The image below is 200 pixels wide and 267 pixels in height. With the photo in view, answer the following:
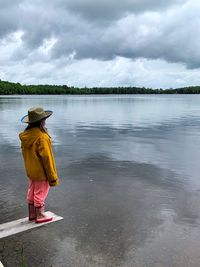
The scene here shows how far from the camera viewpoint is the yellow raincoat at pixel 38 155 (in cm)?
541

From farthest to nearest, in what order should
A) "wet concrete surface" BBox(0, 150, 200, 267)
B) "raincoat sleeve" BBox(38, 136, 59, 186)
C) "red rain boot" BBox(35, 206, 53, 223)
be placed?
"red rain boot" BBox(35, 206, 53, 223) → "raincoat sleeve" BBox(38, 136, 59, 186) → "wet concrete surface" BBox(0, 150, 200, 267)

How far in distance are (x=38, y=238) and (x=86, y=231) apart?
2.51 feet

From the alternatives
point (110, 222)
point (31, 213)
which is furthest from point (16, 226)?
point (110, 222)

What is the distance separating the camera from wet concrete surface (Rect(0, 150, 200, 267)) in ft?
15.6

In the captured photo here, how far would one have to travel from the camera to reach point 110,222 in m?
5.92

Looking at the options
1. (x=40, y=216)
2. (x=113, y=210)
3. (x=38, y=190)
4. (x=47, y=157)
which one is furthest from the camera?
(x=113, y=210)

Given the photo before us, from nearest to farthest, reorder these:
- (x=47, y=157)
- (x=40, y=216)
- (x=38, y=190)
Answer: (x=47, y=157) < (x=38, y=190) < (x=40, y=216)

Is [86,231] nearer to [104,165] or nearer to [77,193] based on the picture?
[77,193]

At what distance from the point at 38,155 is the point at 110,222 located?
1669mm

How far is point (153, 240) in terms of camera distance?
5.28 m

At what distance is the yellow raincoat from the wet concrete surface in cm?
86

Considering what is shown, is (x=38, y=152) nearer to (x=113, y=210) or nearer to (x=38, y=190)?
(x=38, y=190)

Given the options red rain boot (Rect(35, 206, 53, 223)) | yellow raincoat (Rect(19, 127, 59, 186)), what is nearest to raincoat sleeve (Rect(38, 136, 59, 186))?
yellow raincoat (Rect(19, 127, 59, 186))

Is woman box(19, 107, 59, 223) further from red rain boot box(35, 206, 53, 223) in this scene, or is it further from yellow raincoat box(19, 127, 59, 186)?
red rain boot box(35, 206, 53, 223)
